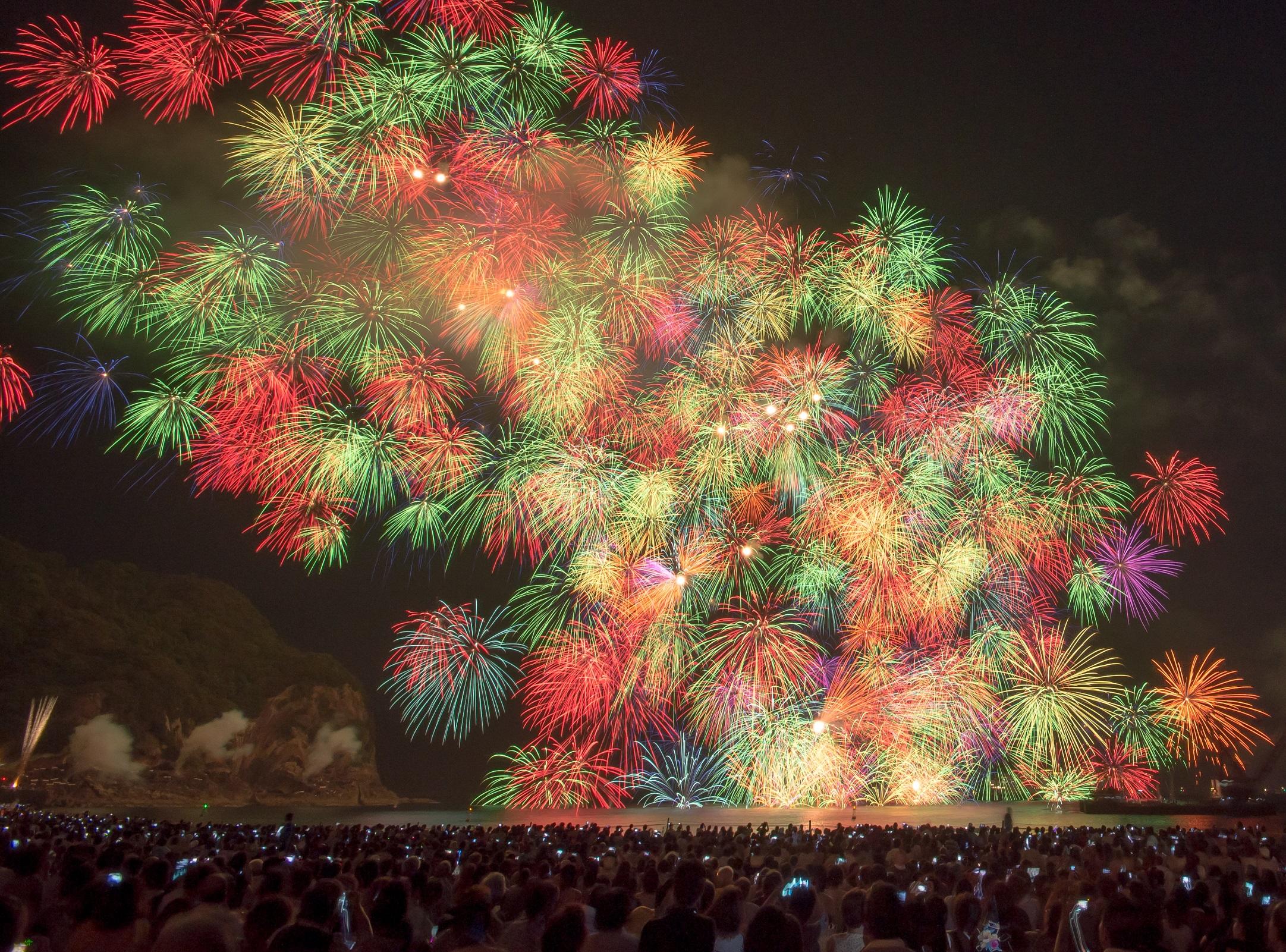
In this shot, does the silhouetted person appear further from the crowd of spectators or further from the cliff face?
the cliff face

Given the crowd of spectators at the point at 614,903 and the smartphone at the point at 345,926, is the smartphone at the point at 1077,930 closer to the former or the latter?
the crowd of spectators at the point at 614,903

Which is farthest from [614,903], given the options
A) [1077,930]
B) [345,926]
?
[1077,930]

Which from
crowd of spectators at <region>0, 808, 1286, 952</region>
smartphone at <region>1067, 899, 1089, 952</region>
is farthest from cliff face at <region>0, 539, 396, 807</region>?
smartphone at <region>1067, 899, 1089, 952</region>

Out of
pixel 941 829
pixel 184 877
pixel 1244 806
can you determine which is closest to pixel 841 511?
pixel 941 829

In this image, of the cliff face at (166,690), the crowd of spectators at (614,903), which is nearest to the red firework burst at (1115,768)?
the crowd of spectators at (614,903)

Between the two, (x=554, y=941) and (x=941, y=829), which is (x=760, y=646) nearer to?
(x=941, y=829)
